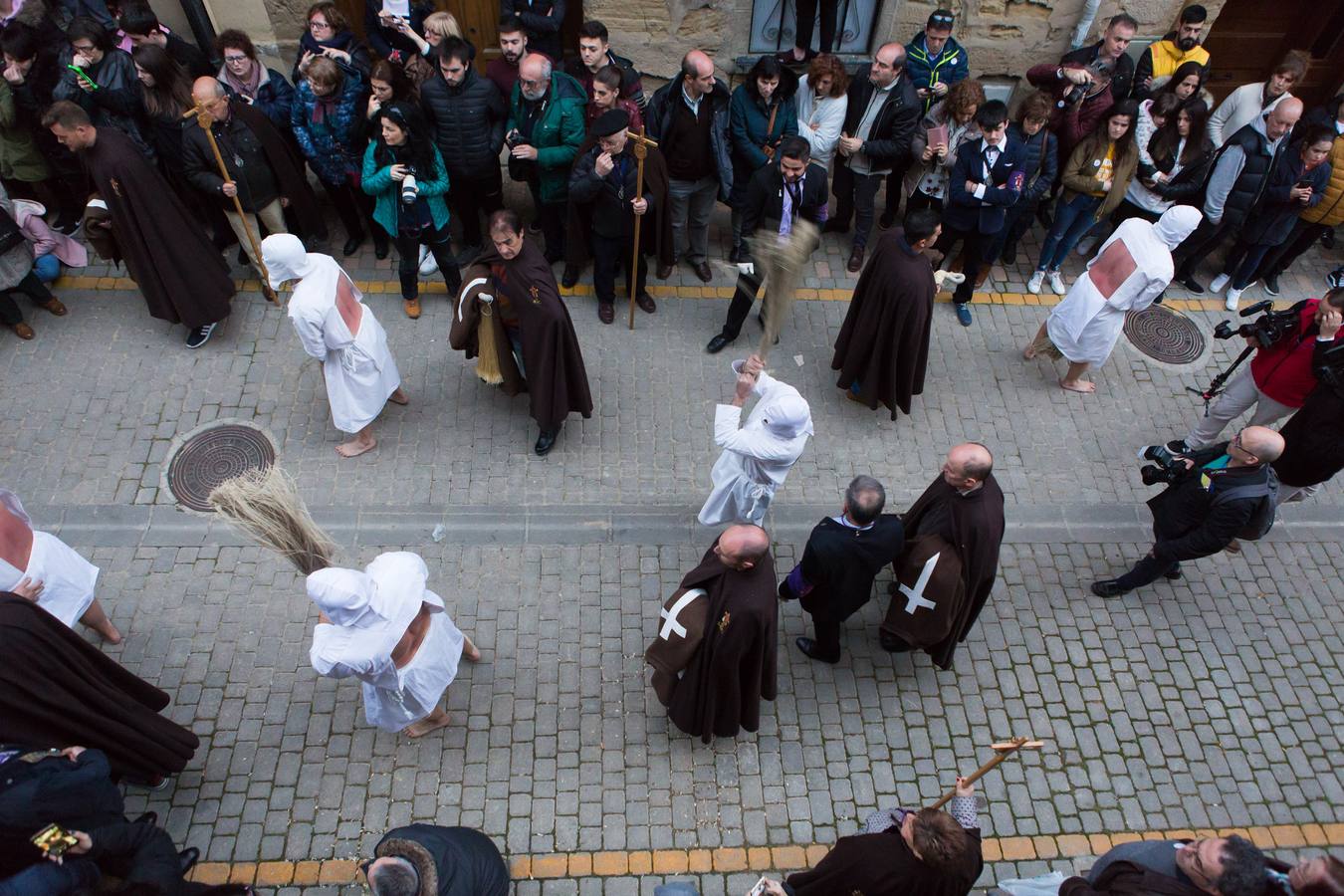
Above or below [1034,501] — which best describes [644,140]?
Answer: above

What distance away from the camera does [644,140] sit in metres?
6.50

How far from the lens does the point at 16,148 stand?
7203 millimetres

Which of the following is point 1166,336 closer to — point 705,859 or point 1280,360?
point 1280,360

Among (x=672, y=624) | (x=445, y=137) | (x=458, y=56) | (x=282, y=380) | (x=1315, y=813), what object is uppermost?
(x=458, y=56)

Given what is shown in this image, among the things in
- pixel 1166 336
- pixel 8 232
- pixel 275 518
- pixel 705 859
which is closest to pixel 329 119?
pixel 8 232

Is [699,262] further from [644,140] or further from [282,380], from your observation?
[282,380]

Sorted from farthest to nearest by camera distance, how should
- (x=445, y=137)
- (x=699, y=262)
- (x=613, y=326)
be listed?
(x=699, y=262)
(x=613, y=326)
(x=445, y=137)

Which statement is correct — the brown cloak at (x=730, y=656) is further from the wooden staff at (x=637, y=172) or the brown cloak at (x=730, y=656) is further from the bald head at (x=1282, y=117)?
the bald head at (x=1282, y=117)

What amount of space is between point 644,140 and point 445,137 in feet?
5.99

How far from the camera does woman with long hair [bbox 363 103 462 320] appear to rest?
650 centimetres

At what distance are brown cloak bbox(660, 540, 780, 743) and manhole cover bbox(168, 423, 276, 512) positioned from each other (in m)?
3.81

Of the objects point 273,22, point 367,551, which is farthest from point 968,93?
point 273,22

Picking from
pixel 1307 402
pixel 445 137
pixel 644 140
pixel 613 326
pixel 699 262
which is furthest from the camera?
pixel 699 262

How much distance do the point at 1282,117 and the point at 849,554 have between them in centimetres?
600
